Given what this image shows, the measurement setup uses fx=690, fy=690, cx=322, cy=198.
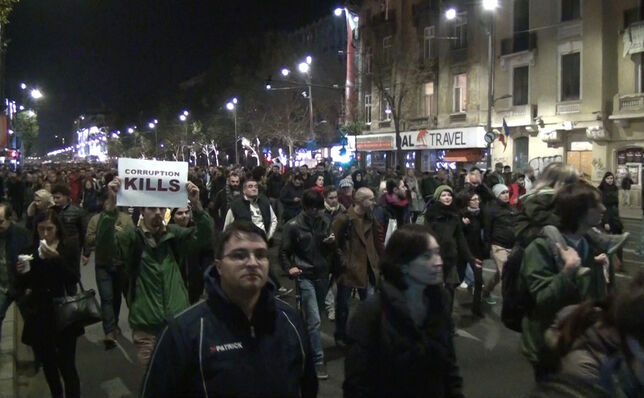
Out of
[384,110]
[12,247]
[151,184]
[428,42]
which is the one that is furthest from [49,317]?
[384,110]

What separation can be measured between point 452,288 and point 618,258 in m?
5.37

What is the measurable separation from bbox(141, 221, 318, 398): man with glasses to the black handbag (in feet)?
10.1

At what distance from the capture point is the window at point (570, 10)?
28.8 meters

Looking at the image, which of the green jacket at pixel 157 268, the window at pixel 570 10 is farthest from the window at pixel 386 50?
the green jacket at pixel 157 268

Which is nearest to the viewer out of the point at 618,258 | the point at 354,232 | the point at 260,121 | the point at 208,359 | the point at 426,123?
the point at 208,359

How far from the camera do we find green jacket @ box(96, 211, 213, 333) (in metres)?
4.91

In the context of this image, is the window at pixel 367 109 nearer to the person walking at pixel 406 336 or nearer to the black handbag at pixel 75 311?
the black handbag at pixel 75 311

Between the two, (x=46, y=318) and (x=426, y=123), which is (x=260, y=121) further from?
(x=46, y=318)

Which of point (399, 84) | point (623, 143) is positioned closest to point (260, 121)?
point (399, 84)

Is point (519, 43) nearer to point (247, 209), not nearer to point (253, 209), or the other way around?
point (253, 209)

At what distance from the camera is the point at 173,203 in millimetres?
5215

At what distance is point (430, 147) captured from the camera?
37969 millimetres

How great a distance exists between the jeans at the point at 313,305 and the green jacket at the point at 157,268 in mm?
2098

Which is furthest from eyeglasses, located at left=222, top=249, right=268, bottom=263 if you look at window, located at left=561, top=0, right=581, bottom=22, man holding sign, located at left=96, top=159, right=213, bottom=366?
window, located at left=561, top=0, right=581, bottom=22
